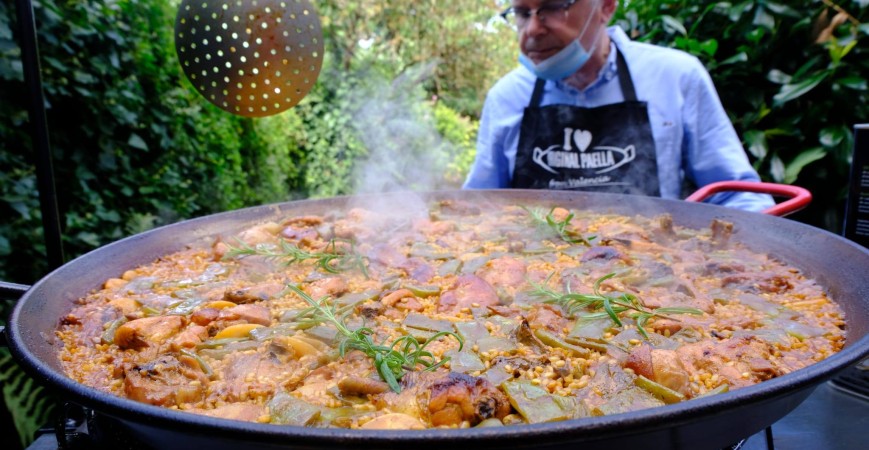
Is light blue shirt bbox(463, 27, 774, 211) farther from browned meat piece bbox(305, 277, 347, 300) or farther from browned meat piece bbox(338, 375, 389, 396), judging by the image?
browned meat piece bbox(338, 375, 389, 396)

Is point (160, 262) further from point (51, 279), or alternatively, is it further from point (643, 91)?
point (643, 91)

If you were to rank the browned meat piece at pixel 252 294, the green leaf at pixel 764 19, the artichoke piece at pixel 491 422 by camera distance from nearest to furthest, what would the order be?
the artichoke piece at pixel 491 422
the browned meat piece at pixel 252 294
the green leaf at pixel 764 19

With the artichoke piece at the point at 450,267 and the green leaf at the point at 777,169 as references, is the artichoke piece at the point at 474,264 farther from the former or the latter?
the green leaf at the point at 777,169

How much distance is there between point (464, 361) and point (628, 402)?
1.48 feet

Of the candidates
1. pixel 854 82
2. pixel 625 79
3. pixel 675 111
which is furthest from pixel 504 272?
pixel 854 82

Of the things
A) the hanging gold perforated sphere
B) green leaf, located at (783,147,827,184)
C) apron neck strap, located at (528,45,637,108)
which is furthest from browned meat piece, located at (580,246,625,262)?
green leaf, located at (783,147,827,184)

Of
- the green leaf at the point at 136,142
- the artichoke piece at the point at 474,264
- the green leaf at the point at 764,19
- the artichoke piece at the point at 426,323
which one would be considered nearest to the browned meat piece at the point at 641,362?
the artichoke piece at the point at 426,323

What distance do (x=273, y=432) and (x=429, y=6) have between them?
11.4 meters

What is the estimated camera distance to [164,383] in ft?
4.96

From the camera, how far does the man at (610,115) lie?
4.11 m

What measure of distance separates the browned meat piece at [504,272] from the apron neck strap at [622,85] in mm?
2530

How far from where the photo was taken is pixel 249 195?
694 cm

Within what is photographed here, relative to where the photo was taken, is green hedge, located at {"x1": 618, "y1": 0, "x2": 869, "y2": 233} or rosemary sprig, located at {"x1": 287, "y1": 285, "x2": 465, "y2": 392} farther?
green hedge, located at {"x1": 618, "y1": 0, "x2": 869, "y2": 233}

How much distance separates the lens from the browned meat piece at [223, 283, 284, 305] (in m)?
2.16
